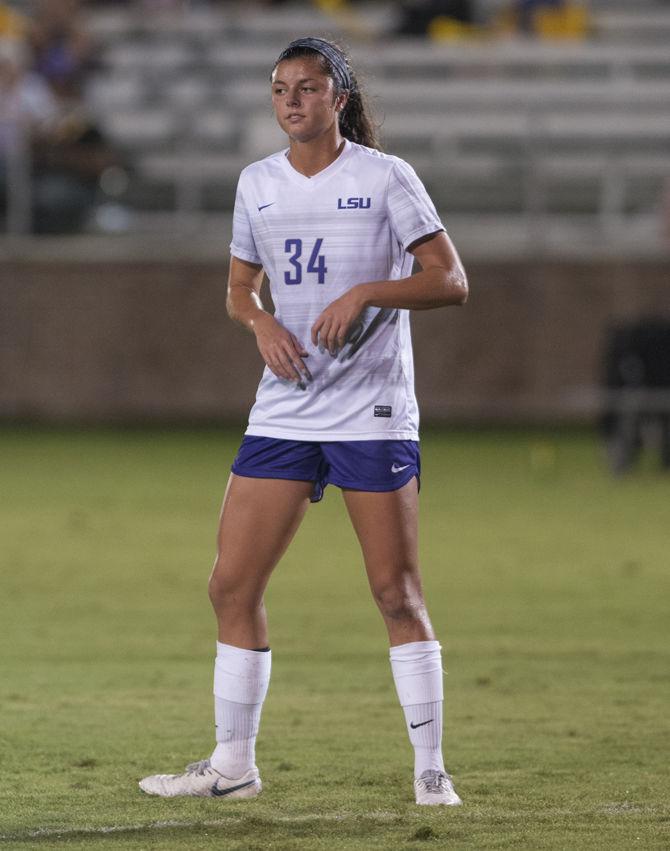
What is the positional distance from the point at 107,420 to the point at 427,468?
546 cm

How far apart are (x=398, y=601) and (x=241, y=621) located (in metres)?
0.46

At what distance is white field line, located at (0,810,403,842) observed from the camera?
4.71m

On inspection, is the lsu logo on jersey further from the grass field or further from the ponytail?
the grass field

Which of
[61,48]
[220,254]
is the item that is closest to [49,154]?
[220,254]

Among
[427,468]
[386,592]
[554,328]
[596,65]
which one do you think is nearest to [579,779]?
[386,592]

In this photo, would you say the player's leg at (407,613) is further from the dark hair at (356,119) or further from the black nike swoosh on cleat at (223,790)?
the dark hair at (356,119)

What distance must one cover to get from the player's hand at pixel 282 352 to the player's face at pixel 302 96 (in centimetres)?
53

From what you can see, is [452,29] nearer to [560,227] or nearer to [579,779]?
[560,227]

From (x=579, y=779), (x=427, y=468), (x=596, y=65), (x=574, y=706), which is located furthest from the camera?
(x=596, y=65)

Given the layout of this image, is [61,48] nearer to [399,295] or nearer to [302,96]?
[302,96]

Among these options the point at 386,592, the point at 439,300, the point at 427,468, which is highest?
the point at 439,300

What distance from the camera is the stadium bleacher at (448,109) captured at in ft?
64.9

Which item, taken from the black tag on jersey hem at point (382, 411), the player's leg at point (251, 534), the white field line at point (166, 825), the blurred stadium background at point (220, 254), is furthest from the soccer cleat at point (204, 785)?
the blurred stadium background at point (220, 254)

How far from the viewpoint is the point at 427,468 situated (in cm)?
1539
